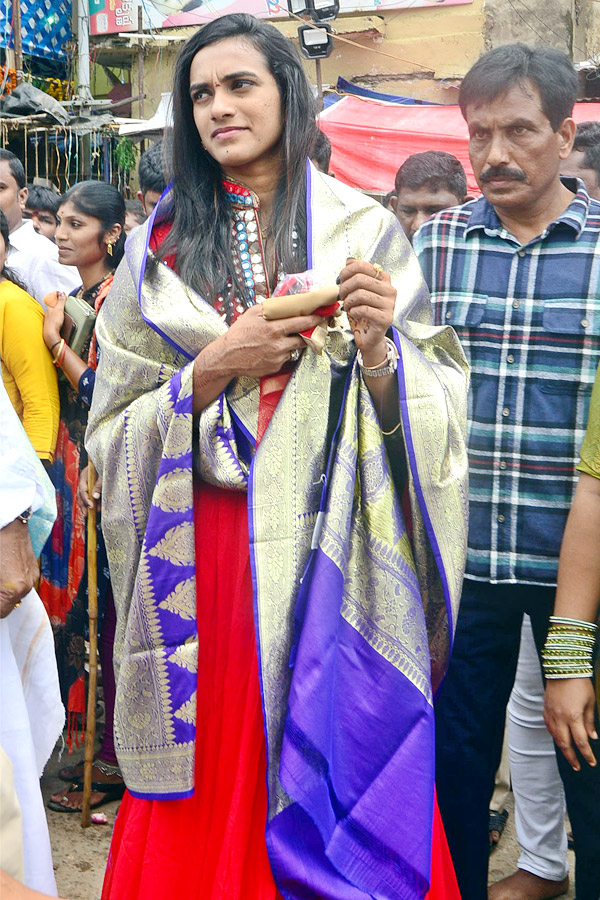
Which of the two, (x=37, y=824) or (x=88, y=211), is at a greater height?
(x=88, y=211)

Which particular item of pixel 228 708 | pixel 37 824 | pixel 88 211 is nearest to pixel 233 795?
pixel 228 708

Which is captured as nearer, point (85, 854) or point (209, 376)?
point (209, 376)

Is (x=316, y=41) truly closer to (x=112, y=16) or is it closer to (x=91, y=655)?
(x=91, y=655)

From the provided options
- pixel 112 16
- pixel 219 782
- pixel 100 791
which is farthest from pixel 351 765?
pixel 112 16

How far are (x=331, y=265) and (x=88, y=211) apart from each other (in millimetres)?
2323

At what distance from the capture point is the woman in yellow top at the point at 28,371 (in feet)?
11.7

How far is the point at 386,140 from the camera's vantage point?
35.4 ft

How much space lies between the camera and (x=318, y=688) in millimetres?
1994

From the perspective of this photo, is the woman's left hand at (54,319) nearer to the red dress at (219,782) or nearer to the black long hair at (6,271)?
the black long hair at (6,271)

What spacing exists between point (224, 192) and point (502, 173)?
723mm

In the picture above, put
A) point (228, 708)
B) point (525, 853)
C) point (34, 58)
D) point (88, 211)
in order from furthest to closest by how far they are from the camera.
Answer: point (34, 58), point (88, 211), point (525, 853), point (228, 708)

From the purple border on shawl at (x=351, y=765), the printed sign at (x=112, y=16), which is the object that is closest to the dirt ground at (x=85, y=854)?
the purple border on shawl at (x=351, y=765)

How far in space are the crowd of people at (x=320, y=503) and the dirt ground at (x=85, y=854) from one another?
77 cm

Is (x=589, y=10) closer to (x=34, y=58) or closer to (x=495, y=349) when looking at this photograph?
(x=34, y=58)
